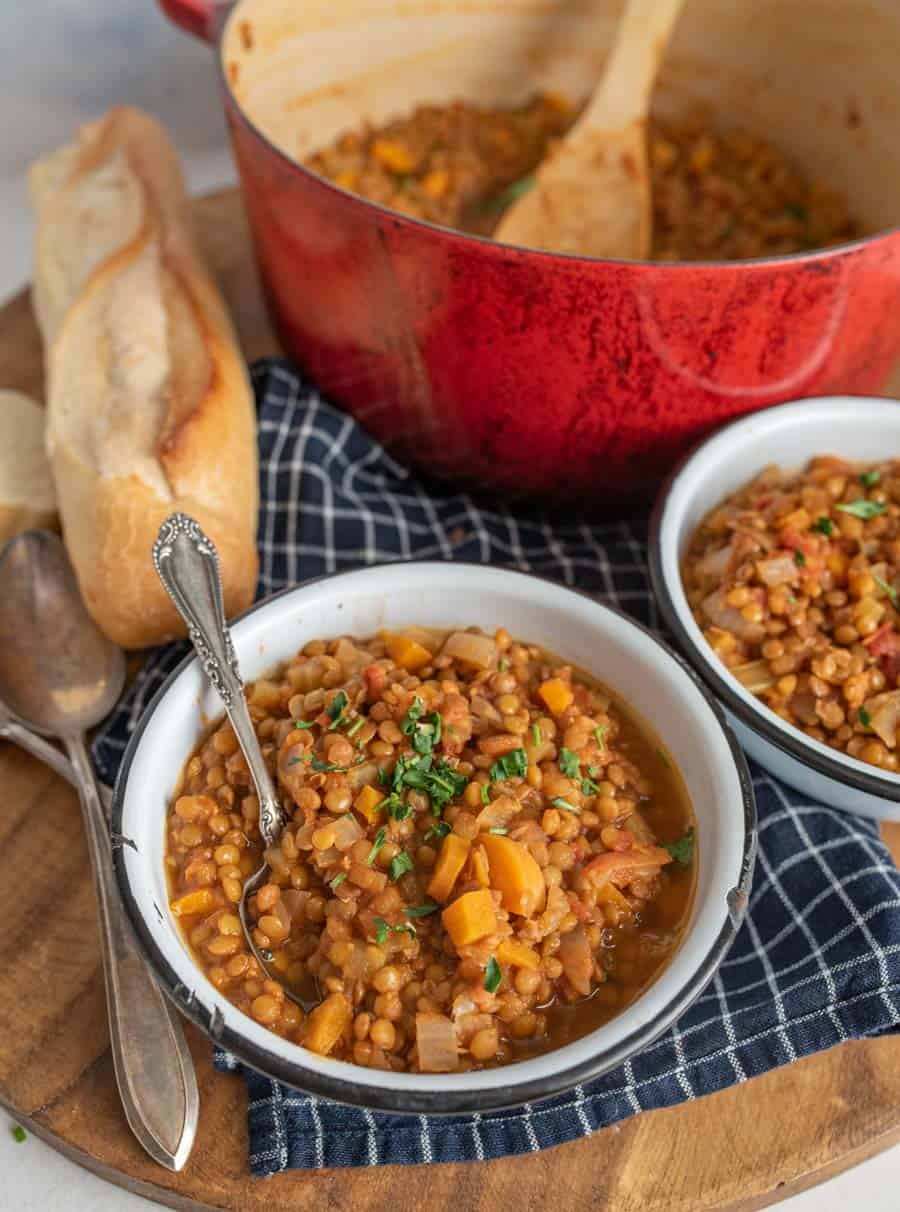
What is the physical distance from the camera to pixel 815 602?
2.96m

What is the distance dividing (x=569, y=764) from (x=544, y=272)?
116 cm

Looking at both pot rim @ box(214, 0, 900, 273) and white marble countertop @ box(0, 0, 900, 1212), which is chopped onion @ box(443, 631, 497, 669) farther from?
white marble countertop @ box(0, 0, 900, 1212)

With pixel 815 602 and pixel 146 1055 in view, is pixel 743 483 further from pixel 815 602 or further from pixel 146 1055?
pixel 146 1055

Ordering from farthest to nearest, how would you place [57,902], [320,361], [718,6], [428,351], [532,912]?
[718,6] < [320,361] < [428,351] < [57,902] < [532,912]

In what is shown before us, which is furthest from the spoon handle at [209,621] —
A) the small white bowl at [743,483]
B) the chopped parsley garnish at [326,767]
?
the small white bowl at [743,483]

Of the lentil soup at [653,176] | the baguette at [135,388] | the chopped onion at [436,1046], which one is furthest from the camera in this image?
the lentil soup at [653,176]

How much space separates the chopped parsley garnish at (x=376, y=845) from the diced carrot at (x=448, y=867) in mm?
119

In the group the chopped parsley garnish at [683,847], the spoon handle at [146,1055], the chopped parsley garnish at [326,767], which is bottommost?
the spoon handle at [146,1055]

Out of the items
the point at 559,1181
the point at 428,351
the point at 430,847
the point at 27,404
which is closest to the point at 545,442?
the point at 428,351

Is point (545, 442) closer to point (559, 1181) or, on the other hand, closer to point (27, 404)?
point (27, 404)

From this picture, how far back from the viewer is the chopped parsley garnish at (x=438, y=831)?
7.89ft

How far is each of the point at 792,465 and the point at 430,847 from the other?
5.32 feet

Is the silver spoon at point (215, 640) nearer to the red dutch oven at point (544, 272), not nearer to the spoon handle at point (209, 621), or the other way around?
the spoon handle at point (209, 621)

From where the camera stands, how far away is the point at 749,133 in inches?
165
